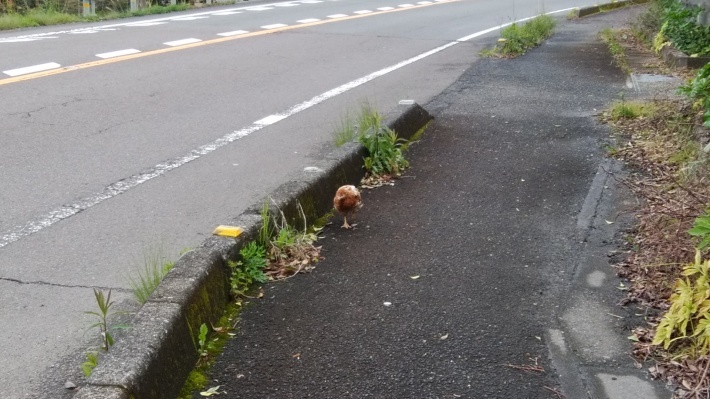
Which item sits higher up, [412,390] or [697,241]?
[697,241]

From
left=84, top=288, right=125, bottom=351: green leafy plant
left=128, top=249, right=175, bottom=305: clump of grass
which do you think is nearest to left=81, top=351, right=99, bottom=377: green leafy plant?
left=84, top=288, right=125, bottom=351: green leafy plant

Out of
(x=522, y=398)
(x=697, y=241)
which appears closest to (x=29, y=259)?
(x=522, y=398)

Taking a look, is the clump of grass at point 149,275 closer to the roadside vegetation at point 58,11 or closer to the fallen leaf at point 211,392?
the fallen leaf at point 211,392

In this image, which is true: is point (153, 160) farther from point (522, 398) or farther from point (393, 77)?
point (393, 77)

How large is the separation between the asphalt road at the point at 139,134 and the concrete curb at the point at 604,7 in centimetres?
477

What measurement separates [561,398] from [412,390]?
58cm

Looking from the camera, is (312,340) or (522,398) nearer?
(522,398)

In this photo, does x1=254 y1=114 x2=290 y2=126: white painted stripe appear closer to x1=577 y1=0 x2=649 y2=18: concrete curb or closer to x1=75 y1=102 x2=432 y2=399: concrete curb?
x1=75 y1=102 x2=432 y2=399: concrete curb

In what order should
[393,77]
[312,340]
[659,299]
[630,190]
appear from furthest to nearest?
[393,77] < [630,190] < [659,299] < [312,340]

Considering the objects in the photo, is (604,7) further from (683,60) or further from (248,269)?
(248,269)

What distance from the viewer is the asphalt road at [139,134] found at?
4.16 meters

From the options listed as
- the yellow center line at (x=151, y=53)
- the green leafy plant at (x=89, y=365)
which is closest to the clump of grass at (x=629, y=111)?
the green leafy plant at (x=89, y=365)

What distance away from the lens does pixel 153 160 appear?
21.2ft

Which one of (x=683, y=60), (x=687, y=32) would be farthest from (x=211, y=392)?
(x=687, y=32)
